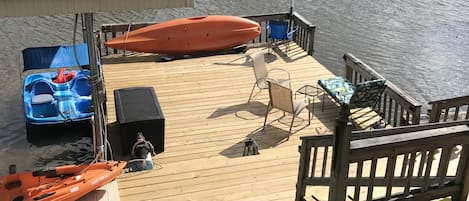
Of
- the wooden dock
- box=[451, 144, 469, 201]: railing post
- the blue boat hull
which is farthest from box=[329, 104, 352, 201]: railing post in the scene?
the blue boat hull

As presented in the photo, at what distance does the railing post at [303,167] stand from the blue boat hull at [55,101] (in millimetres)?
4026

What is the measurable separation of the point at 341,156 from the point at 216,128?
142 inches

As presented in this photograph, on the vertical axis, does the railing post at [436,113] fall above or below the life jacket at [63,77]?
above

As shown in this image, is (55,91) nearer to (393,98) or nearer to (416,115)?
(393,98)

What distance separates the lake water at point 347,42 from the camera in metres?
8.95

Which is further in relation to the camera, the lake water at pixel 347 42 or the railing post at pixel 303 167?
the lake water at pixel 347 42

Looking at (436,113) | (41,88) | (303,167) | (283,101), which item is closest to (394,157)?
(303,167)

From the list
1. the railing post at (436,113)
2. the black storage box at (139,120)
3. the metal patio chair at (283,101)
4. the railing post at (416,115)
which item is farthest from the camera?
the metal patio chair at (283,101)

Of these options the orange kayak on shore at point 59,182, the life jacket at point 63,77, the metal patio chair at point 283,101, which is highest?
the metal patio chair at point 283,101

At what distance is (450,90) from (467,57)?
1.74 metres

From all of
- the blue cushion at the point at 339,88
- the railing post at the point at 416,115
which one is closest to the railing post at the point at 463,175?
the railing post at the point at 416,115

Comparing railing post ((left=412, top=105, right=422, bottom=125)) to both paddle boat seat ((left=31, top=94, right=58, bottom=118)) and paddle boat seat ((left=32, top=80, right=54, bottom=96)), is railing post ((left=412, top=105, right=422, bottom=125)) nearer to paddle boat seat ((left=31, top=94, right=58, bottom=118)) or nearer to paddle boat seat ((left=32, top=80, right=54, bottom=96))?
paddle boat seat ((left=31, top=94, right=58, bottom=118))

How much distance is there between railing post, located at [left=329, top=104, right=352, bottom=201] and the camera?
3.92 meters

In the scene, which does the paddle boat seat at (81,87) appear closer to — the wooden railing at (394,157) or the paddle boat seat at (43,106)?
the paddle boat seat at (43,106)
